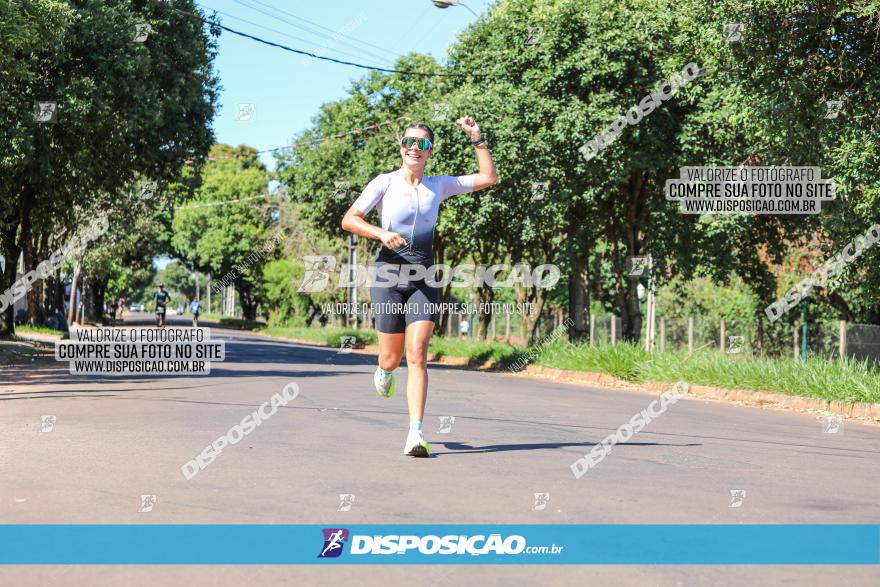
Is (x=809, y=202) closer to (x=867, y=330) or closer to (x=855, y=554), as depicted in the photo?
(x=867, y=330)

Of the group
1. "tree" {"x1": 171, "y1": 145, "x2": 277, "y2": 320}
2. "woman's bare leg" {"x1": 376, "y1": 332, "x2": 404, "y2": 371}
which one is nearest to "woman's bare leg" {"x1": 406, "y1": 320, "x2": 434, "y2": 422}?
"woman's bare leg" {"x1": 376, "y1": 332, "x2": 404, "y2": 371}

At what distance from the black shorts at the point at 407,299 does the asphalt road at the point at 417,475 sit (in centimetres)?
103

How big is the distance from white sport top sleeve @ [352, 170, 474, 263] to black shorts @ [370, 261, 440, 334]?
15 centimetres

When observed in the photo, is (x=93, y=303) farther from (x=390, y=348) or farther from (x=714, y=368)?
(x=390, y=348)

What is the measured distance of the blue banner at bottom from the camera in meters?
4.20

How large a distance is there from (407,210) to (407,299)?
2.09ft

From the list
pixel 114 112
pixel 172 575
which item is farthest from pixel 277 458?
pixel 114 112

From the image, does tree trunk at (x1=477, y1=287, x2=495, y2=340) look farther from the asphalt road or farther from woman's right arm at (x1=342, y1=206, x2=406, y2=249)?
woman's right arm at (x1=342, y1=206, x2=406, y2=249)

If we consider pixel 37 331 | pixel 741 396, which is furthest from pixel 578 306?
pixel 37 331

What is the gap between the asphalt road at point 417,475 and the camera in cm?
403

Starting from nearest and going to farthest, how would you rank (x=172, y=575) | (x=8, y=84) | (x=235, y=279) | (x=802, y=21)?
(x=172, y=575)
(x=802, y=21)
(x=8, y=84)
(x=235, y=279)

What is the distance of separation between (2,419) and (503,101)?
16.6m

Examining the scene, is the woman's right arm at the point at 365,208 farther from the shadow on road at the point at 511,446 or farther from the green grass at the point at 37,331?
the green grass at the point at 37,331

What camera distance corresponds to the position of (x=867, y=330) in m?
20.7
